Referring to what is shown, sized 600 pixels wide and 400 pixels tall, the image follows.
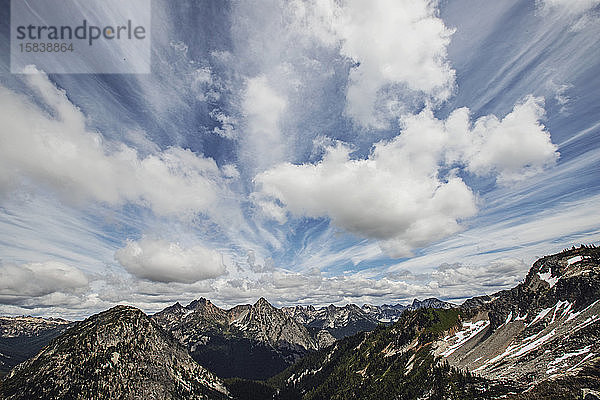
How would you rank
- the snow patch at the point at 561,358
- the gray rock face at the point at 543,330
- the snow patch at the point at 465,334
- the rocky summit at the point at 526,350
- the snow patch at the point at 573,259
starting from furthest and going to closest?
the snow patch at the point at 465,334, the snow patch at the point at 573,259, the gray rock face at the point at 543,330, the snow patch at the point at 561,358, the rocky summit at the point at 526,350

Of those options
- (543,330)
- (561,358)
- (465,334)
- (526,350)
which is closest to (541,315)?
(543,330)

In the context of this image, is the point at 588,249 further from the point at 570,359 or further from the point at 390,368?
the point at 390,368

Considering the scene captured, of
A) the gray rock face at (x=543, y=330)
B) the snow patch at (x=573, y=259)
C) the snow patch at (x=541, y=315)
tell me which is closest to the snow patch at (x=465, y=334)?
the gray rock face at (x=543, y=330)

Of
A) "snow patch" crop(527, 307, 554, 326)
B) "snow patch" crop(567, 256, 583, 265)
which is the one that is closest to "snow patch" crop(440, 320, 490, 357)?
"snow patch" crop(527, 307, 554, 326)

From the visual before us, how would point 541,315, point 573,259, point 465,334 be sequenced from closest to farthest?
point 541,315, point 573,259, point 465,334

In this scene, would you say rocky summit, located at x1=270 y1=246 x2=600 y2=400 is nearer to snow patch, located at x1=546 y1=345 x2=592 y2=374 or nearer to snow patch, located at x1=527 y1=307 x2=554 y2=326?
snow patch, located at x1=546 y1=345 x2=592 y2=374

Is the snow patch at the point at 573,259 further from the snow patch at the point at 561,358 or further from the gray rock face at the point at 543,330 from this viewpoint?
the snow patch at the point at 561,358

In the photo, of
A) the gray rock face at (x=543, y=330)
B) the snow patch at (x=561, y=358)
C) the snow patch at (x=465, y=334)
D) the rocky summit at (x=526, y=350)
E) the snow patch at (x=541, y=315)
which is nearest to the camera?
the rocky summit at (x=526, y=350)

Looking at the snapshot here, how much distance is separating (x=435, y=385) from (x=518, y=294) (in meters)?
64.3

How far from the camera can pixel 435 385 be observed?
5108 inches

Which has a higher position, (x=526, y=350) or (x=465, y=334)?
(x=526, y=350)

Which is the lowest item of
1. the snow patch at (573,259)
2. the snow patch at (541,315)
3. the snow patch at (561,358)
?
the snow patch at (561,358)

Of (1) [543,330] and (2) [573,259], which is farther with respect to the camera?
(2) [573,259]

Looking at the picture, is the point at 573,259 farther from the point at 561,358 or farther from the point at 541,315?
the point at 561,358
